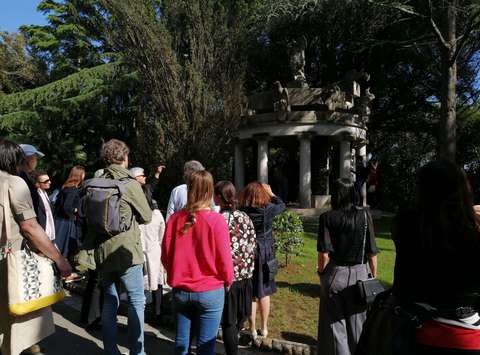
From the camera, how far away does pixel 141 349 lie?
147 inches

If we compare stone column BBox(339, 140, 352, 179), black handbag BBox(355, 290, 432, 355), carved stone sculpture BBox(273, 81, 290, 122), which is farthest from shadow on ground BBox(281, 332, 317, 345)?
stone column BBox(339, 140, 352, 179)

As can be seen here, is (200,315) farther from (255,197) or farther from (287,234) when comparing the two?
(287,234)

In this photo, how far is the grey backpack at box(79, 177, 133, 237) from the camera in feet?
11.6

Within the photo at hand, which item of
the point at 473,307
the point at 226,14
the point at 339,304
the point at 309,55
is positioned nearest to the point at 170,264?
the point at 339,304

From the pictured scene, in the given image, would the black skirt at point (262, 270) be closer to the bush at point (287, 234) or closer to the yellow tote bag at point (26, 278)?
the yellow tote bag at point (26, 278)

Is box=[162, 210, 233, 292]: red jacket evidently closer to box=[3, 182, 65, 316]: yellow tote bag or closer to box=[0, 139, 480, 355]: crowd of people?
box=[0, 139, 480, 355]: crowd of people

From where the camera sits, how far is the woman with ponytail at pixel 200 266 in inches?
121

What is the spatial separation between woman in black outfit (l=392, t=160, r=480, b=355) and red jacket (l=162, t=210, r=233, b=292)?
137cm

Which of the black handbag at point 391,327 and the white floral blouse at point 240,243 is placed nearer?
the black handbag at point 391,327

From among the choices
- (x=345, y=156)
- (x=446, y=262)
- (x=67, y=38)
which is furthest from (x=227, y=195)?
(x=67, y=38)

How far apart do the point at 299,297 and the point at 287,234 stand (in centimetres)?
155

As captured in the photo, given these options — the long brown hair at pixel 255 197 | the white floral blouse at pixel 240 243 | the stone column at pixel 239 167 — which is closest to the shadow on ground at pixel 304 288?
the long brown hair at pixel 255 197

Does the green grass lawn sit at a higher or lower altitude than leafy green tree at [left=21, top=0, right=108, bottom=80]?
lower


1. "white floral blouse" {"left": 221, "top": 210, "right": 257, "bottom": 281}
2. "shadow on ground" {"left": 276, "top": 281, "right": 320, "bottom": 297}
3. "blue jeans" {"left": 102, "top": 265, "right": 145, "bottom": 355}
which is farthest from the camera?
"shadow on ground" {"left": 276, "top": 281, "right": 320, "bottom": 297}
